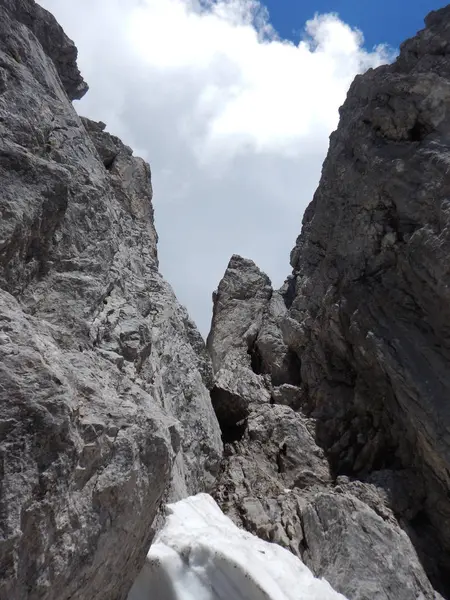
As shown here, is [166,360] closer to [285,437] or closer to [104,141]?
[285,437]

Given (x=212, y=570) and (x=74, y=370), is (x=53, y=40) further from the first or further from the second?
(x=212, y=570)

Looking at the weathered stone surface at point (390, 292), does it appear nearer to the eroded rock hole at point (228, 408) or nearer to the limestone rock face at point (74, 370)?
the eroded rock hole at point (228, 408)

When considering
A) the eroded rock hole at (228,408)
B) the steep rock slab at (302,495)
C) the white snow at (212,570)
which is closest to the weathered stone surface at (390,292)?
the steep rock slab at (302,495)

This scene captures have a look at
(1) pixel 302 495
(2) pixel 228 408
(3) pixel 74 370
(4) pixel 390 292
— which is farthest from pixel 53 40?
(1) pixel 302 495

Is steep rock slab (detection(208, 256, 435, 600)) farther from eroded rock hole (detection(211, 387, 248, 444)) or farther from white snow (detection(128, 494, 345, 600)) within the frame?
white snow (detection(128, 494, 345, 600))

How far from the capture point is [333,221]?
20.9 m

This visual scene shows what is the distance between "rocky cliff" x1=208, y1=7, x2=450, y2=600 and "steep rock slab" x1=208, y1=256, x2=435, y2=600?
39mm

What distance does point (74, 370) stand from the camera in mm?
7004

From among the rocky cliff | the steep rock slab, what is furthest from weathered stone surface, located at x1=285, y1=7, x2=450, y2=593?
the steep rock slab

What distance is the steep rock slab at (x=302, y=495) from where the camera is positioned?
1123cm

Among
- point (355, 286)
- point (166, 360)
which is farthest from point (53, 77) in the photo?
point (355, 286)

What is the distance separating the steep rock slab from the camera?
442 inches

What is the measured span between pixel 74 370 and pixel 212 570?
386 cm

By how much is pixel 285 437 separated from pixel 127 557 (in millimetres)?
10209
